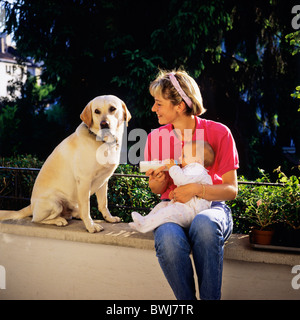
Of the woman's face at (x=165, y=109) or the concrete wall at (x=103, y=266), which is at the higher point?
the woman's face at (x=165, y=109)

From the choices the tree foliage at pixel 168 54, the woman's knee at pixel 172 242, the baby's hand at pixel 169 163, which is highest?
the tree foliage at pixel 168 54

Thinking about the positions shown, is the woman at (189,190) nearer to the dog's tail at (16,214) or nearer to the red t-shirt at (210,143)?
the red t-shirt at (210,143)

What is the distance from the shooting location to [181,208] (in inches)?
85.3

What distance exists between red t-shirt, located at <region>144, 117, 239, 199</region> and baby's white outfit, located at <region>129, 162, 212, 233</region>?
0.54 ft

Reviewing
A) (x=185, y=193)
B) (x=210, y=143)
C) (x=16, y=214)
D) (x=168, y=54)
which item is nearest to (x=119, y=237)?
(x=185, y=193)

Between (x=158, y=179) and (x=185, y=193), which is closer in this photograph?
(x=185, y=193)

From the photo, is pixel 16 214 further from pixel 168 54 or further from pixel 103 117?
pixel 168 54

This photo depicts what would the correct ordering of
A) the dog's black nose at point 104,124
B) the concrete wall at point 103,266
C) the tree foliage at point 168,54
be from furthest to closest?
the tree foliage at point 168,54 < the dog's black nose at point 104,124 < the concrete wall at point 103,266

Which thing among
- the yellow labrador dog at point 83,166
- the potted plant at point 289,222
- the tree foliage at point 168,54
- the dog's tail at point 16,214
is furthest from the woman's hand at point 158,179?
the tree foliage at point 168,54

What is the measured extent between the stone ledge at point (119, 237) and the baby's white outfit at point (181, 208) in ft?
0.90

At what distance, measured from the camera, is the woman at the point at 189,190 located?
1.93 meters

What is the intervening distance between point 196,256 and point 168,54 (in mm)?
7605

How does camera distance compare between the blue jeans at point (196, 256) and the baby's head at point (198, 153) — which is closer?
the blue jeans at point (196, 256)
